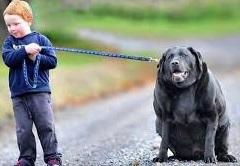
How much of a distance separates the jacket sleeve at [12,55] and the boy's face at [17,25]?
0.50ft

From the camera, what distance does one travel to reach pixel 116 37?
167 feet

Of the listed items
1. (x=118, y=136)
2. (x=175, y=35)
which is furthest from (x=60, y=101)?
(x=175, y=35)

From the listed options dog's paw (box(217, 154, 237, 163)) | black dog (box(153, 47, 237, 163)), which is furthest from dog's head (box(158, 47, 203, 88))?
dog's paw (box(217, 154, 237, 163))

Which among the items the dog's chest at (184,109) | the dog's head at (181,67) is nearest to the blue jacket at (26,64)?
the dog's head at (181,67)

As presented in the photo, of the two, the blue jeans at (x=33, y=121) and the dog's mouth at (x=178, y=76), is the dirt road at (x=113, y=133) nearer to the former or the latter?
the dog's mouth at (x=178, y=76)

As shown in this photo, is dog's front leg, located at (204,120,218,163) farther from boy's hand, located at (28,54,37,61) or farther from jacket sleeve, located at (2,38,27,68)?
jacket sleeve, located at (2,38,27,68)

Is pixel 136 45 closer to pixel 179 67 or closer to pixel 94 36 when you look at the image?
pixel 94 36

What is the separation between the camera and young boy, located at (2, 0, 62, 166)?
33.0 ft

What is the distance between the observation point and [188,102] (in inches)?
410

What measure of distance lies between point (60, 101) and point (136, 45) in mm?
22962

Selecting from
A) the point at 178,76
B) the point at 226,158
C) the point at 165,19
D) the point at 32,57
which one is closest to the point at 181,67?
the point at 178,76

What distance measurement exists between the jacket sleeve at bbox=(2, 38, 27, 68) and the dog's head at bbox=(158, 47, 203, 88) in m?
1.56

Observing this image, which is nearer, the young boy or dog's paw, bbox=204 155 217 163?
the young boy

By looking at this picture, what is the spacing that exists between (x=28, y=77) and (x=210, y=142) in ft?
7.10
